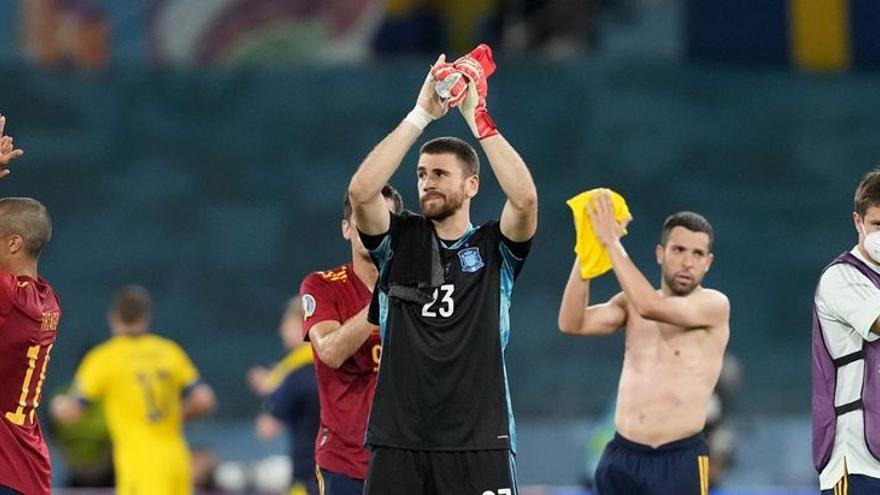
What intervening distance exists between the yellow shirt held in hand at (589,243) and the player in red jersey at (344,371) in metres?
0.86

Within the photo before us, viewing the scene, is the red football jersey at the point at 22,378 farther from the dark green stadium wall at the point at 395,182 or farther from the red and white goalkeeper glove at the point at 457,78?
the dark green stadium wall at the point at 395,182

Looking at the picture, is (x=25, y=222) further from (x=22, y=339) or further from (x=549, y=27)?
(x=549, y=27)

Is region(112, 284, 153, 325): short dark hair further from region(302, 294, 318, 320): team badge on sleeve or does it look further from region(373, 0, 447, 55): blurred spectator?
region(373, 0, 447, 55): blurred spectator

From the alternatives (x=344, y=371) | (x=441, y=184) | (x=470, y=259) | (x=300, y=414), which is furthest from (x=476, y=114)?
(x=300, y=414)

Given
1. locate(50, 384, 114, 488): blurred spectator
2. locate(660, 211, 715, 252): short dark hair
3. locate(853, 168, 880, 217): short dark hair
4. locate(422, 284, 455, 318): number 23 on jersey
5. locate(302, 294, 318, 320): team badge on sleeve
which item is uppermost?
locate(660, 211, 715, 252): short dark hair

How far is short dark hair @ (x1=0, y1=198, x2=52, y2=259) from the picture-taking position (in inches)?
276

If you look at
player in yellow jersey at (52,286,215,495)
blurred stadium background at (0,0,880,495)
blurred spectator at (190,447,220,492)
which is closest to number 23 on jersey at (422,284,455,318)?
player in yellow jersey at (52,286,215,495)

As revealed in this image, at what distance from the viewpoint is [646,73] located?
15438 millimetres

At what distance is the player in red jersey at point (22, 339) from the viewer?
6.90 m

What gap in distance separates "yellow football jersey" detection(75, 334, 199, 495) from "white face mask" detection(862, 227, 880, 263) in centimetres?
611

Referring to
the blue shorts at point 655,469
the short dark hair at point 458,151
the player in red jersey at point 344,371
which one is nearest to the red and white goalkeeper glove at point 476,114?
the short dark hair at point 458,151

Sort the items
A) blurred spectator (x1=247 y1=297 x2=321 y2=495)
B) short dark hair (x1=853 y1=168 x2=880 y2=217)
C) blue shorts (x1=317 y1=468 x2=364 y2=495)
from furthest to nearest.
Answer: blurred spectator (x1=247 y1=297 x2=321 y2=495) < blue shorts (x1=317 y1=468 x2=364 y2=495) < short dark hair (x1=853 y1=168 x2=880 y2=217)

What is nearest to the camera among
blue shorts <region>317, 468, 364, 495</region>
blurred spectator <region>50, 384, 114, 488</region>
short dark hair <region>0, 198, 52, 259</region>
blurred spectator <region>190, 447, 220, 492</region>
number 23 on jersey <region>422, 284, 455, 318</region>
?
number 23 on jersey <region>422, 284, 455, 318</region>

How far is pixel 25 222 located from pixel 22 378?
595 mm
